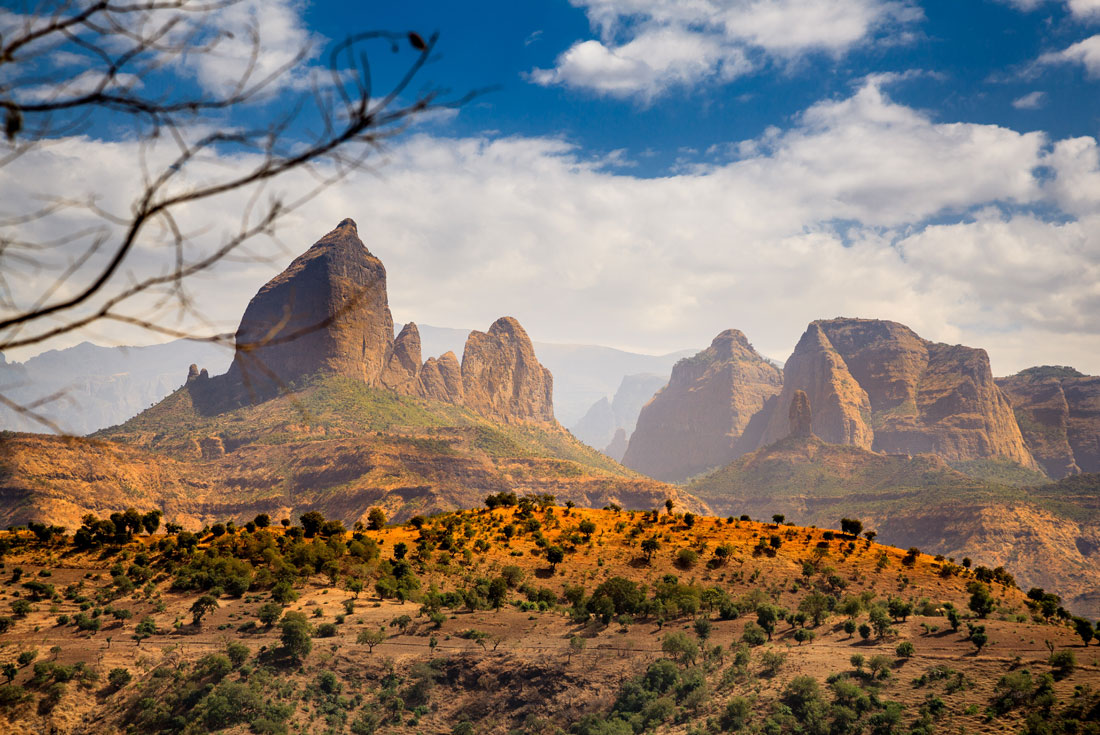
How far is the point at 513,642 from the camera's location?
1817 inches

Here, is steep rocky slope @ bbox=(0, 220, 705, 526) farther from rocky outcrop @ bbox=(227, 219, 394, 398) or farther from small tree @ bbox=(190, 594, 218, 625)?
small tree @ bbox=(190, 594, 218, 625)

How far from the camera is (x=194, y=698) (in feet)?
131

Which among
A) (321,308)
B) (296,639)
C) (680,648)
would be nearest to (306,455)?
(321,308)

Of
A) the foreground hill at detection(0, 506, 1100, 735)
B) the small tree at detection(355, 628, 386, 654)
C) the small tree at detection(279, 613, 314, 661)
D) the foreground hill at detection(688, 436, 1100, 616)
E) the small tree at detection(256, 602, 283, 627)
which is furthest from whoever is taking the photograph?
the foreground hill at detection(688, 436, 1100, 616)

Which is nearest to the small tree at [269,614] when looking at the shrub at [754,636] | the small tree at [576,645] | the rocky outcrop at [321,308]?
the small tree at [576,645]

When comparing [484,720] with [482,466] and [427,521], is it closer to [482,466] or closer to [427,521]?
[427,521]

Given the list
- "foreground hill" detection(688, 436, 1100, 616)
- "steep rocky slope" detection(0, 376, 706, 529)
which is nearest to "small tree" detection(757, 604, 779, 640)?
"steep rocky slope" detection(0, 376, 706, 529)

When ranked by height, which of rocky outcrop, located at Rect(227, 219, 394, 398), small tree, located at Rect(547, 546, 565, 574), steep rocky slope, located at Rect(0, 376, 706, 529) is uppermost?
rocky outcrop, located at Rect(227, 219, 394, 398)

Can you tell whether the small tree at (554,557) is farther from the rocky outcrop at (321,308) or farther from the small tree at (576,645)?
the rocky outcrop at (321,308)

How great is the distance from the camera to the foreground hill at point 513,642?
37.6 m

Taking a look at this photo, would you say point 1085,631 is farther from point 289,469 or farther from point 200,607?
point 289,469

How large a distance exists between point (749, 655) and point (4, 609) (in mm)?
53380

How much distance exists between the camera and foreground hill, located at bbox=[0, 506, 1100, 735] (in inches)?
1479

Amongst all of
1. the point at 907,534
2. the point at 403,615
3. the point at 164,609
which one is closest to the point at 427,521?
the point at 403,615
